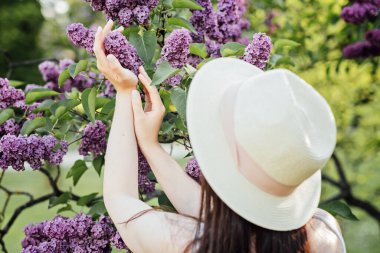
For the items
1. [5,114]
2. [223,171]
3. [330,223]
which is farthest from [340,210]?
[5,114]

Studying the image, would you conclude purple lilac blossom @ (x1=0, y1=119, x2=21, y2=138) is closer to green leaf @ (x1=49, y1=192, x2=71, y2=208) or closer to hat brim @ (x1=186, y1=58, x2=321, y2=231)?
green leaf @ (x1=49, y1=192, x2=71, y2=208)

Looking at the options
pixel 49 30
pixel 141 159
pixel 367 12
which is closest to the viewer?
pixel 141 159

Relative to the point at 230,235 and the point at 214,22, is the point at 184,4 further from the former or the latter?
the point at 230,235

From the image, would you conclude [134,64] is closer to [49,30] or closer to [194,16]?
[194,16]

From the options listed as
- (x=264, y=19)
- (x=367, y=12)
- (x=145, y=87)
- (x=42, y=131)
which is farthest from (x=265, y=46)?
(x=264, y=19)

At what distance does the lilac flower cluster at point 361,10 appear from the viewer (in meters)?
3.41

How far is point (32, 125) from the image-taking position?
203cm

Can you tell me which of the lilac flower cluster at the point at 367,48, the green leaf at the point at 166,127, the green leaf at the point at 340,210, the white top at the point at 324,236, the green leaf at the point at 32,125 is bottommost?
the green leaf at the point at 340,210

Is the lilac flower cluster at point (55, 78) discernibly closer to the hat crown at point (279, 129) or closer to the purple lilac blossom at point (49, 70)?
the purple lilac blossom at point (49, 70)

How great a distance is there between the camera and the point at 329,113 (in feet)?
4.80

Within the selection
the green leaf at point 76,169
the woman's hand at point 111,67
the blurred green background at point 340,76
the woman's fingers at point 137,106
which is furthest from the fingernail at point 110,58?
the blurred green background at point 340,76

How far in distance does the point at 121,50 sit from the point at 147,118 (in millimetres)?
188

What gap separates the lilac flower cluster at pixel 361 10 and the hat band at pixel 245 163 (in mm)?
2153

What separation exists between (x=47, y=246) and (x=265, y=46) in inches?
33.6
